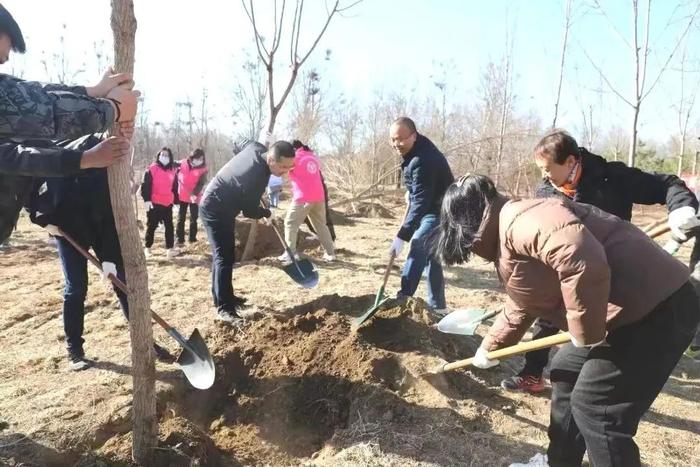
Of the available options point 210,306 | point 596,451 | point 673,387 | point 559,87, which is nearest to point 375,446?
point 596,451

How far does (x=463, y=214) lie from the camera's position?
6.40 feet

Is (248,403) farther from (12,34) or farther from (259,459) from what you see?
(12,34)

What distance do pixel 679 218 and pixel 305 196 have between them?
4365 mm

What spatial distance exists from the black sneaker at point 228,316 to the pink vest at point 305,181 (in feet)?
8.27

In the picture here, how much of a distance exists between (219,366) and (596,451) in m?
2.35

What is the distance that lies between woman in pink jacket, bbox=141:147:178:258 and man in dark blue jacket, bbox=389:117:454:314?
13.2 feet

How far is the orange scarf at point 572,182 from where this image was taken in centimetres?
286

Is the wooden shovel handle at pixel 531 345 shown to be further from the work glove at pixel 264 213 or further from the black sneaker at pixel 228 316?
the work glove at pixel 264 213

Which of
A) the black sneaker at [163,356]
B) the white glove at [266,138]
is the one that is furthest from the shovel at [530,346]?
the white glove at [266,138]

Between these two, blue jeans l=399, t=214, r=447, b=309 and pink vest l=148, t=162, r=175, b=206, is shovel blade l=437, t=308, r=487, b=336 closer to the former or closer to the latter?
blue jeans l=399, t=214, r=447, b=309

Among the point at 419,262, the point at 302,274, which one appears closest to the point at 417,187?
the point at 419,262

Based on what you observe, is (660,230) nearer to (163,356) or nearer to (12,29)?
(163,356)

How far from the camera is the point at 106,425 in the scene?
2.65 meters

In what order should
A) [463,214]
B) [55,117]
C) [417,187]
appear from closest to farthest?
[55,117] → [463,214] → [417,187]
